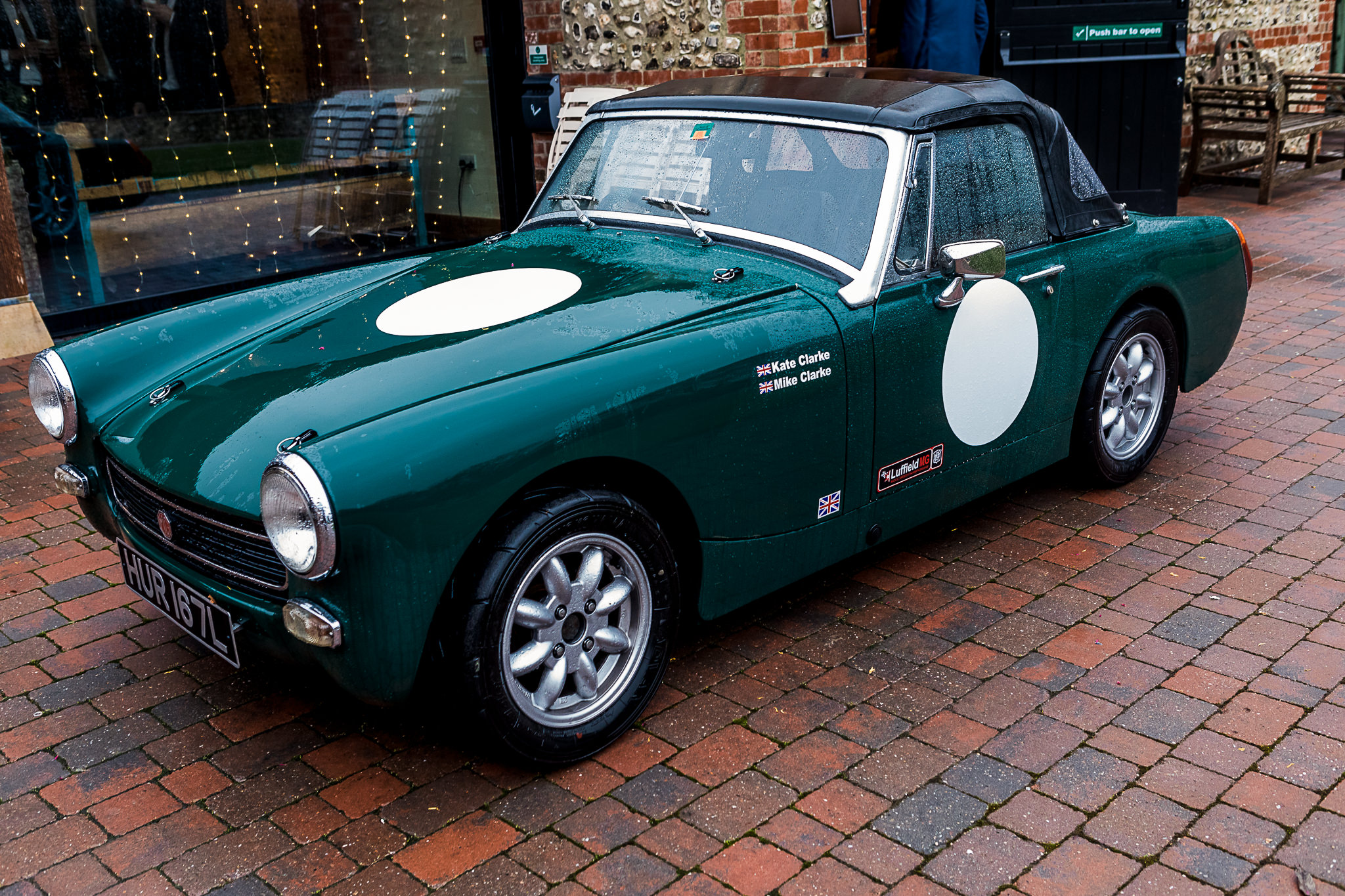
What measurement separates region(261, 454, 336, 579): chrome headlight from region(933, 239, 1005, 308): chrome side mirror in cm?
202

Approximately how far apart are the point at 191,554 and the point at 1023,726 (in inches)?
87.2

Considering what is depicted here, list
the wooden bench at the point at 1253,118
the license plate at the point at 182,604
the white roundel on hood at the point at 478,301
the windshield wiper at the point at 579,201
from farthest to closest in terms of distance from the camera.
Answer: the wooden bench at the point at 1253,118 → the windshield wiper at the point at 579,201 → the white roundel on hood at the point at 478,301 → the license plate at the point at 182,604

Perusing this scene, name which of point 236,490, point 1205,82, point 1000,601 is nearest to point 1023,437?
point 1000,601

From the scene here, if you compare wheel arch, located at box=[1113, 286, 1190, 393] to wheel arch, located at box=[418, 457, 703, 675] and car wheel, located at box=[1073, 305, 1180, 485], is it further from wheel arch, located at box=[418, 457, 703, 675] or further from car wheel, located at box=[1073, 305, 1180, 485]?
wheel arch, located at box=[418, 457, 703, 675]

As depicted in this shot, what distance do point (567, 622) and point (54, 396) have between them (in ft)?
5.63

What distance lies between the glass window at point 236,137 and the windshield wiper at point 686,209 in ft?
15.1

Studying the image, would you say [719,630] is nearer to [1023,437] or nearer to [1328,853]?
[1023,437]

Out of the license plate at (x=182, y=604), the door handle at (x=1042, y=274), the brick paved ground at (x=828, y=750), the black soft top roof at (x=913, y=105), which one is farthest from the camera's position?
the door handle at (x=1042, y=274)

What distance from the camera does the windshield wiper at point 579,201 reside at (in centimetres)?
409

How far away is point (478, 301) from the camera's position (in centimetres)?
343

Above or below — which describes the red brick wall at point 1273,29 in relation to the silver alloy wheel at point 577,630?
above

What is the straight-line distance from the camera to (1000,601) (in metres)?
3.85

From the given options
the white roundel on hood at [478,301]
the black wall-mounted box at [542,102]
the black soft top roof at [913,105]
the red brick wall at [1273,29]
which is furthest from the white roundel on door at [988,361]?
the red brick wall at [1273,29]

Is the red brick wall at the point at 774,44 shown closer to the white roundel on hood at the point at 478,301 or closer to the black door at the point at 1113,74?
the black door at the point at 1113,74
